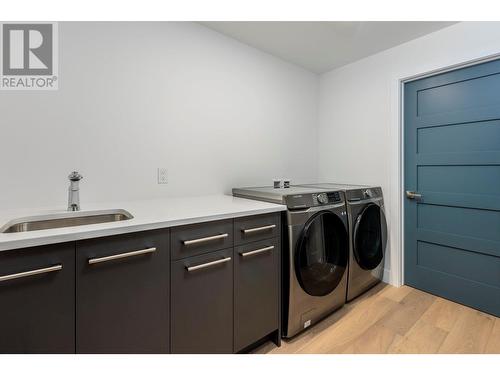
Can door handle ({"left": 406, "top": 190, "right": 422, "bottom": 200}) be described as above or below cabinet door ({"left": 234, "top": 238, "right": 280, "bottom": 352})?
above

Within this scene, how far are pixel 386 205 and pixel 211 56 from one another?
81.7 inches

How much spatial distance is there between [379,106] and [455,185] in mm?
947

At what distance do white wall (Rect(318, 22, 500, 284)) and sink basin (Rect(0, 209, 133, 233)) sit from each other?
2.21 m

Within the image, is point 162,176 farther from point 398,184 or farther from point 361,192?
point 398,184

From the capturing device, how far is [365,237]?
2143 millimetres

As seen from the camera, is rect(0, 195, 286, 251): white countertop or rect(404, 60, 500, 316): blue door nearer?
rect(0, 195, 286, 251): white countertop

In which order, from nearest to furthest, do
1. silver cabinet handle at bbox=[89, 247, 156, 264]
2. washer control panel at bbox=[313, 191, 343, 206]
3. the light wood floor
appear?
silver cabinet handle at bbox=[89, 247, 156, 264] < the light wood floor < washer control panel at bbox=[313, 191, 343, 206]

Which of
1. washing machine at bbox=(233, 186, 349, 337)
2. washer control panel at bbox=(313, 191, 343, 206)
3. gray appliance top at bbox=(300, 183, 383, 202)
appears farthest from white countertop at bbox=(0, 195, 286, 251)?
gray appliance top at bbox=(300, 183, 383, 202)

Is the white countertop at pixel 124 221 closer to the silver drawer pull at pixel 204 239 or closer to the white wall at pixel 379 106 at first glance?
the silver drawer pull at pixel 204 239

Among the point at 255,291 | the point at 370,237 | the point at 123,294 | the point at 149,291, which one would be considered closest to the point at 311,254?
the point at 255,291

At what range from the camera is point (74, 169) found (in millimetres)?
1513

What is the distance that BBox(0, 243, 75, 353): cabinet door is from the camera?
828mm

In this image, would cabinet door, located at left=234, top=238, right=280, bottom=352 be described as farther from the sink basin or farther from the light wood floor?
the sink basin

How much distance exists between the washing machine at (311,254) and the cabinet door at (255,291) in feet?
0.30
